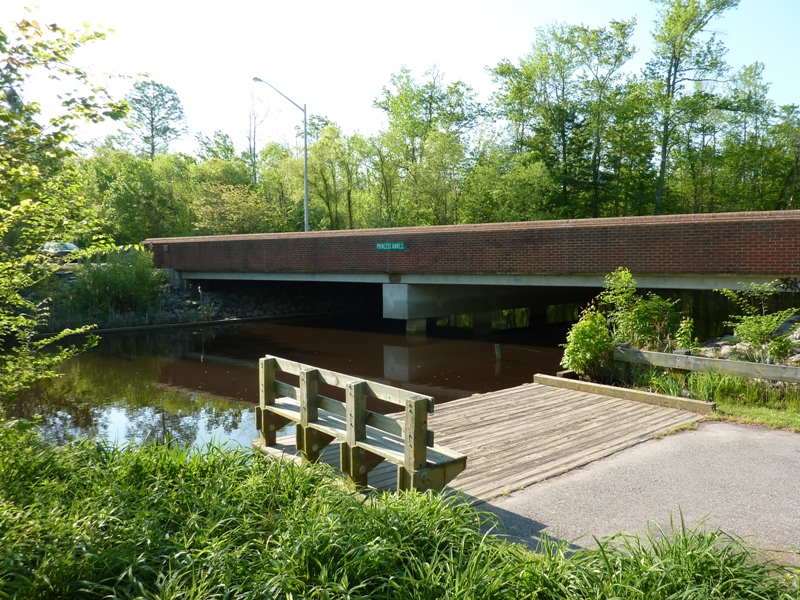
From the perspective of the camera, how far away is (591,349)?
1026 centimetres

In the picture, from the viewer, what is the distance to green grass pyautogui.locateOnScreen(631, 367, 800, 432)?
7875mm

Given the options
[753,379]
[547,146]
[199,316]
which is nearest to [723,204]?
[547,146]

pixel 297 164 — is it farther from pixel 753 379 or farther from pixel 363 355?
pixel 753 379

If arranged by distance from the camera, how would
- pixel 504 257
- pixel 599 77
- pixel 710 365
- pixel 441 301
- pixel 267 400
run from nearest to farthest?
1. pixel 267 400
2. pixel 710 365
3. pixel 504 257
4. pixel 441 301
5. pixel 599 77

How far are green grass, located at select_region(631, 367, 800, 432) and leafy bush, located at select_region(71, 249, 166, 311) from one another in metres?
19.5

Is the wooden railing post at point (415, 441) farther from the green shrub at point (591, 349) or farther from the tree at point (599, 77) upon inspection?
the tree at point (599, 77)

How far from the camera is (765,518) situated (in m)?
4.93

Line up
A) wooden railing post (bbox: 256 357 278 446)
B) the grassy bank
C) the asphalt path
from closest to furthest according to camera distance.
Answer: the grassy bank, the asphalt path, wooden railing post (bbox: 256 357 278 446)

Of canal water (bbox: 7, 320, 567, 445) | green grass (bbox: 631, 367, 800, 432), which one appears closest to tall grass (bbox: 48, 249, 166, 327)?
canal water (bbox: 7, 320, 567, 445)

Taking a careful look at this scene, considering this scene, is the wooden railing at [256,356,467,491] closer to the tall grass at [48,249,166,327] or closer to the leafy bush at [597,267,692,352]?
the leafy bush at [597,267,692,352]

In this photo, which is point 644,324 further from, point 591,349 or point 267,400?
point 267,400

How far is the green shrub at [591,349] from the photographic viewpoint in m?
10.3

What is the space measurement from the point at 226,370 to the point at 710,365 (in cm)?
1077

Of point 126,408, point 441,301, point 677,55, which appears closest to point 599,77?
point 677,55
